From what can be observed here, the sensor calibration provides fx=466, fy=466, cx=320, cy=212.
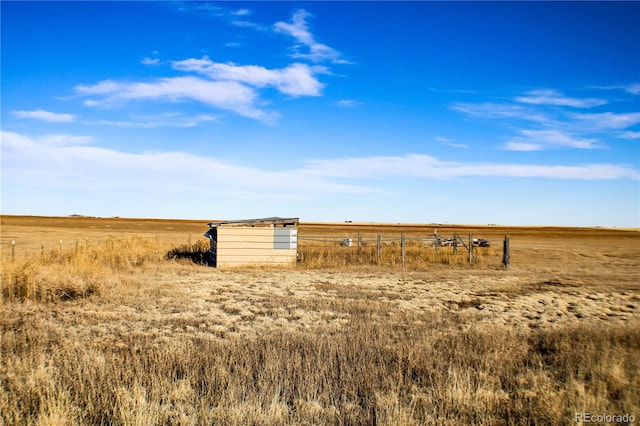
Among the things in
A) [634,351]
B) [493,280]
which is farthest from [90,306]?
[493,280]

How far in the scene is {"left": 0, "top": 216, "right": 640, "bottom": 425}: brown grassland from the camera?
4.97m

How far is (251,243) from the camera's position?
2173cm

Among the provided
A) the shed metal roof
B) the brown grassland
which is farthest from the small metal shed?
the brown grassland

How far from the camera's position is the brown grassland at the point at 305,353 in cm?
497

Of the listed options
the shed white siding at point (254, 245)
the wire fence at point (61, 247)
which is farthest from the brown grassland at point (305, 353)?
the shed white siding at point (254, 245)

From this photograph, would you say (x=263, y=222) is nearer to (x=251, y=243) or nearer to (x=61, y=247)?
(x=251, y=243)

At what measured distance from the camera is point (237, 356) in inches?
265

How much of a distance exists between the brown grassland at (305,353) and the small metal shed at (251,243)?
21.5 ft

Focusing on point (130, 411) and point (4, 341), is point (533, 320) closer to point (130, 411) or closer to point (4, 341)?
point (130, 411)

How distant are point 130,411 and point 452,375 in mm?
3808

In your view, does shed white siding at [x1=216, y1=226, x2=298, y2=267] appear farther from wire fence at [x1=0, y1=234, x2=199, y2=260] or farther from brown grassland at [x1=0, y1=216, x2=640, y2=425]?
brown grassland at [x1=0, y1=216, x2=640, y2=425]

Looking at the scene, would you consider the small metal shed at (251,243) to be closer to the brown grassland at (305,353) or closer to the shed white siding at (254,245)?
the shed white siding at (254,245)

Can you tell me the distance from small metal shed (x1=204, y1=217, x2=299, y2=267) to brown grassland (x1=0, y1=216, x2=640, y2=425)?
6551 millimetres

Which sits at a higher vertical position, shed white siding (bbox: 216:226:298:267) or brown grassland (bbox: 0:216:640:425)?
shed white siding (bbox: 216:226:298:267)
